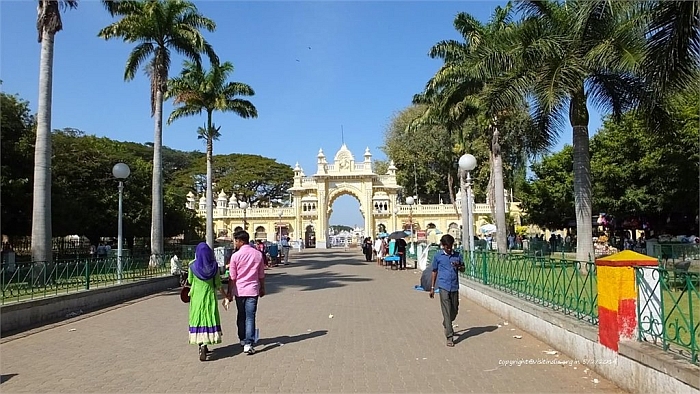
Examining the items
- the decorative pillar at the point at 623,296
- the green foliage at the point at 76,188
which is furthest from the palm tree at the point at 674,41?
the green foliage at the point at 76,188

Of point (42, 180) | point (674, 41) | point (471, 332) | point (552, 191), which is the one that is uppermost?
point (674, 41)

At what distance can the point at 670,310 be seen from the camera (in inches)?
214

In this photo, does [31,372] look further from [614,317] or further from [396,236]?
[396,236]

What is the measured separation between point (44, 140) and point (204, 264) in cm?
1095

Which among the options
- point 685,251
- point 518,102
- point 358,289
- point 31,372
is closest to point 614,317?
point 31,372

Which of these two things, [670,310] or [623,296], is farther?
[623,296]

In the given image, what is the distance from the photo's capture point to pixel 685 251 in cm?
1977

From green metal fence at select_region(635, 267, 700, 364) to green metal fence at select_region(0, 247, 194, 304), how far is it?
34.2 ft

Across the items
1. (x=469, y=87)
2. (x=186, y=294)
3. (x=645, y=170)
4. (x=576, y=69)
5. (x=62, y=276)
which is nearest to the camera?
(x=186, y=294)

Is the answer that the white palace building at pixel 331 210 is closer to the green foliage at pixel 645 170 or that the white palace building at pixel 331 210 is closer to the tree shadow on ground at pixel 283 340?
the green foliage at pixel 645 170

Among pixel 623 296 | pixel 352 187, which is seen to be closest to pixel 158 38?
pixel 623 296

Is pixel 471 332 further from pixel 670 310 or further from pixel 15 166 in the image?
pixel 15 166

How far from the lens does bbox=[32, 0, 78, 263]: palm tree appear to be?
1593 cm

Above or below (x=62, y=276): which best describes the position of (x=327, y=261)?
below
